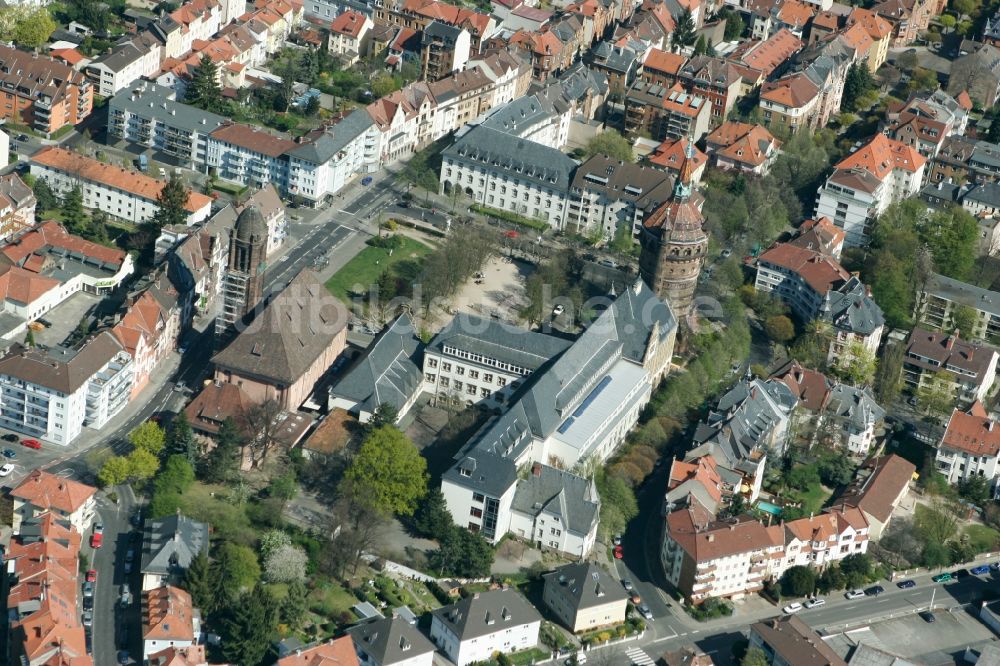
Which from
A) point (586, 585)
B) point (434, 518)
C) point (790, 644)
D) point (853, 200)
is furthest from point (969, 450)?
point (434, 518)

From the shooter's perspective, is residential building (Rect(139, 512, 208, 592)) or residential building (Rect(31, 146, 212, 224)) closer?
residential building (Rect(139, 512, 208, 592))

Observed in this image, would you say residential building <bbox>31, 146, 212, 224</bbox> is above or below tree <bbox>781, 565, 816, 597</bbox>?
above

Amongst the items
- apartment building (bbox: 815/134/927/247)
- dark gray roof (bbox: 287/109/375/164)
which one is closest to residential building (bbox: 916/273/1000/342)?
apartment building (bbox: 815/134/927/247)

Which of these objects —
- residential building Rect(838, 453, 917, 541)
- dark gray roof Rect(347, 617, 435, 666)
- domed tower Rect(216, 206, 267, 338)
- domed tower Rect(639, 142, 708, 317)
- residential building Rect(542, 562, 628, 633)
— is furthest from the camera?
domed tower Rect(639, 142, 708, 317)

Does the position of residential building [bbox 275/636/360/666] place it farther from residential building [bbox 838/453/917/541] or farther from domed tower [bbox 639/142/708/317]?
domed tower [bbox 639/142/708/317]

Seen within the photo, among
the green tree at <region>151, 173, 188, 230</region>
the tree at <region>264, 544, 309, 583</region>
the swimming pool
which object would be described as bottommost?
the swimming pool

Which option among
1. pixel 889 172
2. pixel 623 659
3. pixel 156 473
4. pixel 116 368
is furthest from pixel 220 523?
pixel 889 172
